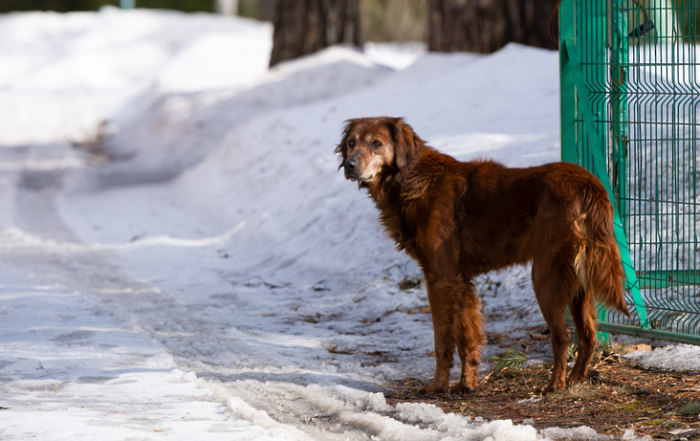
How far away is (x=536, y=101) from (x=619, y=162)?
4.97m

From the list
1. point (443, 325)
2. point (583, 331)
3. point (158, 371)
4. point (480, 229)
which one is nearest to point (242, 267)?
point (158, 371)

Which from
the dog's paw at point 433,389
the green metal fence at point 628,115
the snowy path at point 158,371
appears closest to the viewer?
the snowy path at point 158,371

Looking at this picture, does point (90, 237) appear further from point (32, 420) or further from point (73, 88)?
point (73, 88)

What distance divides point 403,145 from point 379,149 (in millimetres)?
161

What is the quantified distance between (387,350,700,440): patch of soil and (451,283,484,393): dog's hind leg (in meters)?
0.09

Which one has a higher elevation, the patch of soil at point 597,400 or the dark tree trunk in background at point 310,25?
the dark tree trunk in background at point 310,25

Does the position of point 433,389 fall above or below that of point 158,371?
below

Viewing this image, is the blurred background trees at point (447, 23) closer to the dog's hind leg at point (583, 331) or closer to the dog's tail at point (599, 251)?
the dog's tail at point (599, 251)

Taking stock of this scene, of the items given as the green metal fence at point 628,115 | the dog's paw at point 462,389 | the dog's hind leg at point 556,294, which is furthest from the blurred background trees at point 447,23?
the dog's paw at point 462,389

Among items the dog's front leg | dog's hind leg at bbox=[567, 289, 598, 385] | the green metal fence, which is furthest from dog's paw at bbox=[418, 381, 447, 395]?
the green metal fence

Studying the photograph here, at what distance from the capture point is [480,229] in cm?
448

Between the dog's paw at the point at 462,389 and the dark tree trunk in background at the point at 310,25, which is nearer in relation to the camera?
the dog's paw at the point at 462,389

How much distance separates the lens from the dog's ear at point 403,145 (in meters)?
4.71

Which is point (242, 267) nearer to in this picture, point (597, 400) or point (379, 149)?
point (379, 149)
